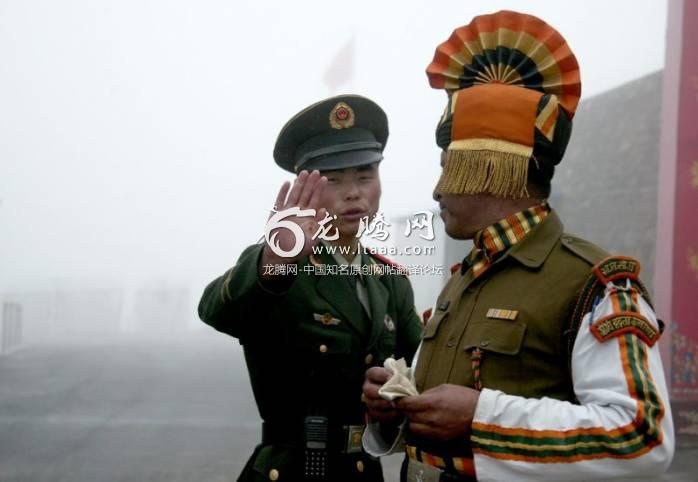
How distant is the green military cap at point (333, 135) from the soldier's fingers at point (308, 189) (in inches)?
22.8

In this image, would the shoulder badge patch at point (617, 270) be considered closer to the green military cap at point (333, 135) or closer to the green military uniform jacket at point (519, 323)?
the green military uniform jacket at point (519, 323)

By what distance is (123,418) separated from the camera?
5.95 meters

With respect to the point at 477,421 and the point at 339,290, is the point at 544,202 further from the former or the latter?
the point at 339,290

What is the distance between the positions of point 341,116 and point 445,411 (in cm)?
140

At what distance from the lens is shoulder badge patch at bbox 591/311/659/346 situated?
4.67 feet

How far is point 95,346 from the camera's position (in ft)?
28.3

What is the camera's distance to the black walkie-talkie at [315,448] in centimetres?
229

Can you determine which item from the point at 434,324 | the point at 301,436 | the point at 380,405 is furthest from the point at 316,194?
the point at 301,436

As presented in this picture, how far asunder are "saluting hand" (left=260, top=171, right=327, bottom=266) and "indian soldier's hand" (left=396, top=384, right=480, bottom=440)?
58 cm

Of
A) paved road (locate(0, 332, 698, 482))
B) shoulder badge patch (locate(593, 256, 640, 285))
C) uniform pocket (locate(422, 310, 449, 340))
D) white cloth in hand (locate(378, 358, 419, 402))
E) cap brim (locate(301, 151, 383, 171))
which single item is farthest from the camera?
paved road (locate(0, 332, 698, 482))

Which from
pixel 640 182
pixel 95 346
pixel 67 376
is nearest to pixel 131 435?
pixel 67 376

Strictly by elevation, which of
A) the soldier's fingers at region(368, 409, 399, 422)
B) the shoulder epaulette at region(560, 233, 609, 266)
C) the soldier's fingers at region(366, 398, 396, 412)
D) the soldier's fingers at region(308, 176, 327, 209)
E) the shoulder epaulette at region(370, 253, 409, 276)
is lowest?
the soldier's fingers at region(368, 409, 399, 422)

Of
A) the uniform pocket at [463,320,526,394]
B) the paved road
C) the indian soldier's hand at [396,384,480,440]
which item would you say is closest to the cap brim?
the uniform pocket at [463,320,526,394]

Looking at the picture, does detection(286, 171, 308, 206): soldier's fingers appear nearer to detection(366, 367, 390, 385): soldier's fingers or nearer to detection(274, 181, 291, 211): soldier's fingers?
detection(274, 181, 291, 211): soldier's fingers
